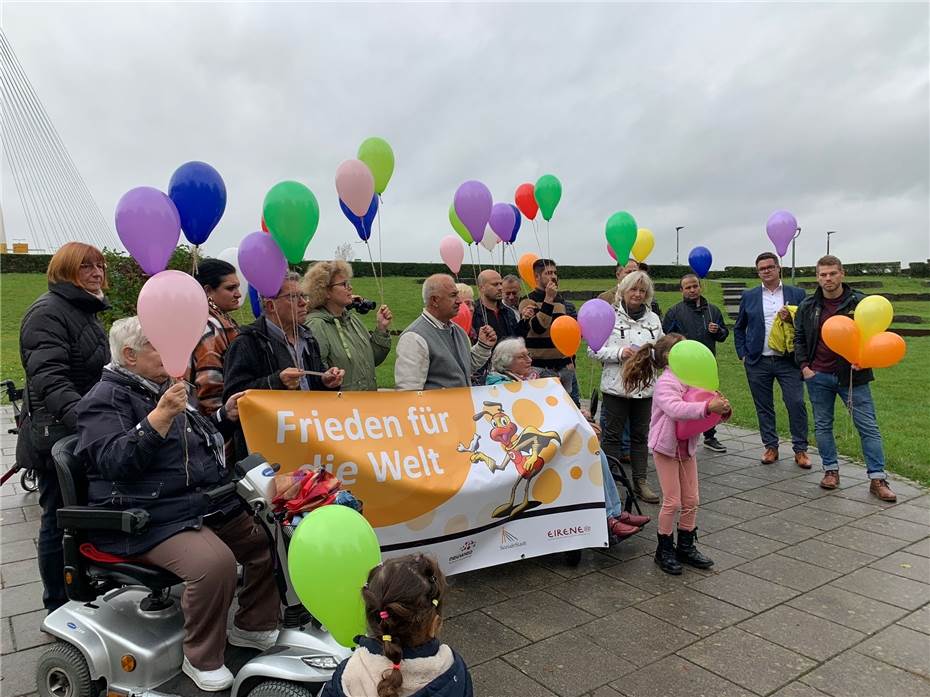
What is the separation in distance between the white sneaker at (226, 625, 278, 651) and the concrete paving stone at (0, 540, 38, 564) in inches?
96.0

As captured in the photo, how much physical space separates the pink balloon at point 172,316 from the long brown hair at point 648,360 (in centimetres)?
288

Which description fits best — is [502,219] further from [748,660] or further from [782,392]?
[748,660]

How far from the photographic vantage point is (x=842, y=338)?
559cm

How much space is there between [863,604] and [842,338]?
2.56 m

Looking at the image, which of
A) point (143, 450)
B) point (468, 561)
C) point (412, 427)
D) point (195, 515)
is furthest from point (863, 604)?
point (143, 450)

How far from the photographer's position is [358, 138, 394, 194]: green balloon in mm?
5191

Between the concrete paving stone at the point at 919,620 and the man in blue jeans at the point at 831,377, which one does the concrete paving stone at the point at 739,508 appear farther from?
the concrete paving stone at the point at 919,620

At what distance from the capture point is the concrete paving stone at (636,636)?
10.7 ft

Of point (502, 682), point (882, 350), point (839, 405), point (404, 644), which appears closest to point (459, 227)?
point (882, 350)

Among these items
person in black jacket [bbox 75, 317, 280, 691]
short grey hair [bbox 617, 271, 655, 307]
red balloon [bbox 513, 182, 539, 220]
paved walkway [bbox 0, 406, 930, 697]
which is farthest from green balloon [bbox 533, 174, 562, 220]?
person in black jacket [bbox 75, 317, 280, 691]

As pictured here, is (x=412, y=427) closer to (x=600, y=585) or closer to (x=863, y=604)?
(x=600, y=585)

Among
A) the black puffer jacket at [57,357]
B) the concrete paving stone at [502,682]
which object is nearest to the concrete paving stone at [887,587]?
the concrete paving stone at [502,682]

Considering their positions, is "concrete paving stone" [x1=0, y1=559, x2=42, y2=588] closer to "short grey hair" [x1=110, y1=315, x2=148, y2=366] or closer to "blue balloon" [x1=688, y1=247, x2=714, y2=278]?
"short grey hair" [x1=110, y1=315, x2=148, y2=366]

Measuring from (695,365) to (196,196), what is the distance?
328 cm
